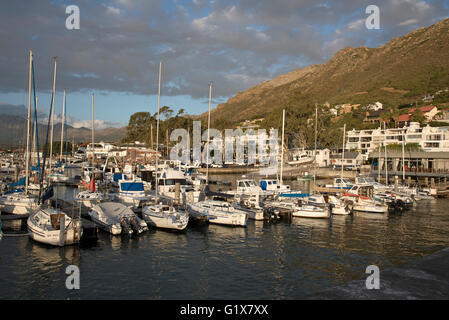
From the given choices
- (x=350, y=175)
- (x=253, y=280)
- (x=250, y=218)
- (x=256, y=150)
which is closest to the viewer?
(x=253, y=280)

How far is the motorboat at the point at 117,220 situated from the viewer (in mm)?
24703

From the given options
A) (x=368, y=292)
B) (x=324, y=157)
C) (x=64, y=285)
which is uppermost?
(x=324, y=157)

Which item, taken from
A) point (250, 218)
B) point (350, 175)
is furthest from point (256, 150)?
point (250, 218)

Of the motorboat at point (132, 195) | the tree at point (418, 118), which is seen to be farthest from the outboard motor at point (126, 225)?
the tree at point (418, 118)

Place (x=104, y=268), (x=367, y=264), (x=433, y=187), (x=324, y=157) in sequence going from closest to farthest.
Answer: (x=104, y=268), (x=367, y=264), (x=433, y=187), (x=324, y=157)

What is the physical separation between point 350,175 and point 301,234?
5377 cm

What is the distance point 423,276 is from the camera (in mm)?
14570

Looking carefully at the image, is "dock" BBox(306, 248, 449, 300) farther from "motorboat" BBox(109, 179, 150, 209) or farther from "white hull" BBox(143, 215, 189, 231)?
"motorboat" BBox(109, 179, 150, 209)

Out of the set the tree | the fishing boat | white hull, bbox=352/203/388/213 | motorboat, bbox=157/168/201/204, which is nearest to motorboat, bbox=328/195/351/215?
the fishing boat

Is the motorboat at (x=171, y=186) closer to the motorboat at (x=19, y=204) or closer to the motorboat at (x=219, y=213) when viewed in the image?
the motorboat at (x=219, y=213)

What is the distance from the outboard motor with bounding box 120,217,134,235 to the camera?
2445cm

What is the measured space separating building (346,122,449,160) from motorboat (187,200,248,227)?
49.5 metres

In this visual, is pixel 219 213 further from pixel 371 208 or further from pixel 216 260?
pixel 371 208
